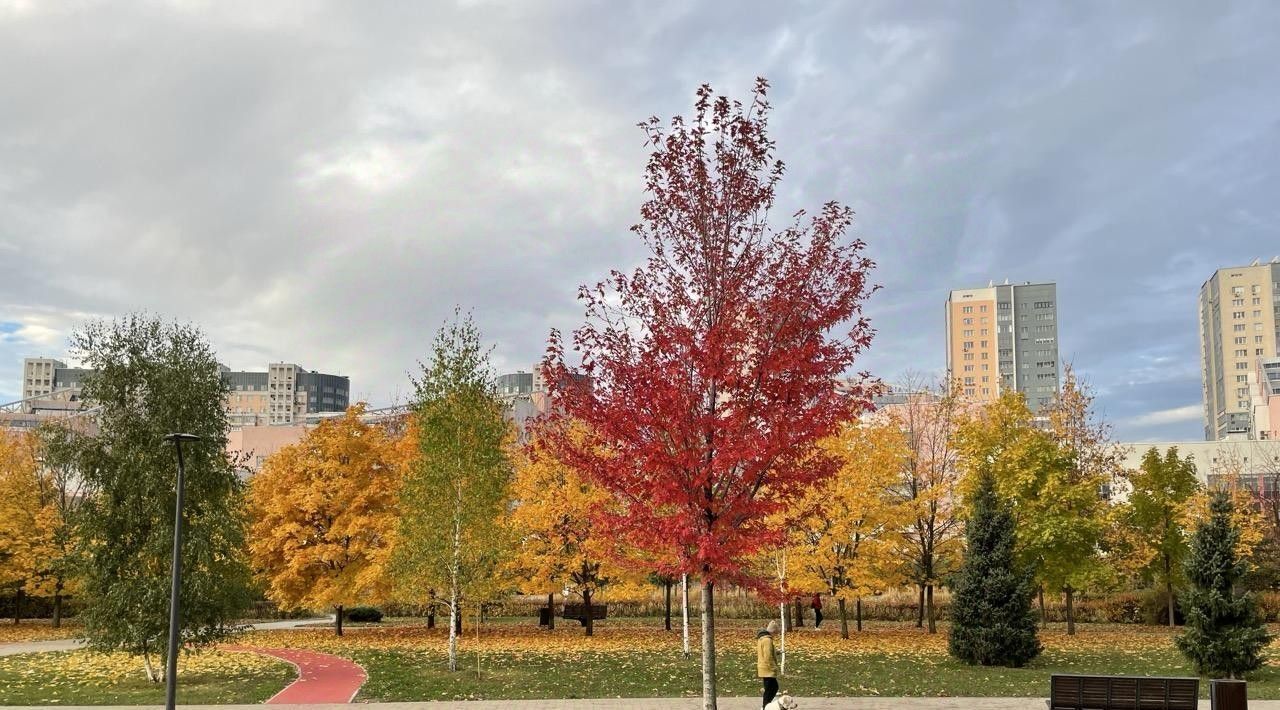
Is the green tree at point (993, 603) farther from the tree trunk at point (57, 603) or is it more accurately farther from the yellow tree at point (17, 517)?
the tree trunk at point (57, 603)

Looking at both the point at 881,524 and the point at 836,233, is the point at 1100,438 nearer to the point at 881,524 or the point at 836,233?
the point at 881,524

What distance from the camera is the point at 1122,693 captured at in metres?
16.1

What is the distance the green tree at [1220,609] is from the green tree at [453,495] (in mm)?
16353

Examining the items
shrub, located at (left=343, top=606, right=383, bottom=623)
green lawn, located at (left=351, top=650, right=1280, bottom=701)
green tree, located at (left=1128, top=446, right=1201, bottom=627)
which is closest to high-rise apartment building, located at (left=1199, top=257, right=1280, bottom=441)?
green tree, located at (left=1128, top=446, right=1201, bottom=627)

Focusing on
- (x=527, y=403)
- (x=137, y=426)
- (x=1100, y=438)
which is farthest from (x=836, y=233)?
(x=527, y=403)

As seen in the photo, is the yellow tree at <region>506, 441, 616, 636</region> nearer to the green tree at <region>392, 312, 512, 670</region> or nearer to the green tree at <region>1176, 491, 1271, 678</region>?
the green tree at <region>392, 312, 512, 670</region>

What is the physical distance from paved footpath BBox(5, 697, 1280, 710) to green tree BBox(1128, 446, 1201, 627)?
2337 cm

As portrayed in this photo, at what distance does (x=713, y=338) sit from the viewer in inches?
542

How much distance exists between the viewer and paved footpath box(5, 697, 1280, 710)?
1742 cm

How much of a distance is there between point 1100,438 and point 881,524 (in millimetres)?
14560

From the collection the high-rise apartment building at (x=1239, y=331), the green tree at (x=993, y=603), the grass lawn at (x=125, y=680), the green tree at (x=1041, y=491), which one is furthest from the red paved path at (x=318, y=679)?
the high-rise apartment building at (x=1239, y=331)

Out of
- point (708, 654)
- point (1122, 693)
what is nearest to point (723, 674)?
point (708, 654)

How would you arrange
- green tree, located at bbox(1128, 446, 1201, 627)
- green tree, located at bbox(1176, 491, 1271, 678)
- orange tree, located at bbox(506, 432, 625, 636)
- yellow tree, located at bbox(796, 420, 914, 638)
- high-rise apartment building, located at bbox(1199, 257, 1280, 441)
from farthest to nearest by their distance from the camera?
high-rise apartment building, located at bbox(1199, 257, 1280, 441) < green tree, located at bbox(1128, 446, 1201, 627) < orange tree, located at bbox(506, 432, 625, 636) < yellow tree, located at bbox(796, 420, 914, 638) < green tree, located at bbox(1176, 491, 1271, 678)

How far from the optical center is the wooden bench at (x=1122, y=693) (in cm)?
1608
